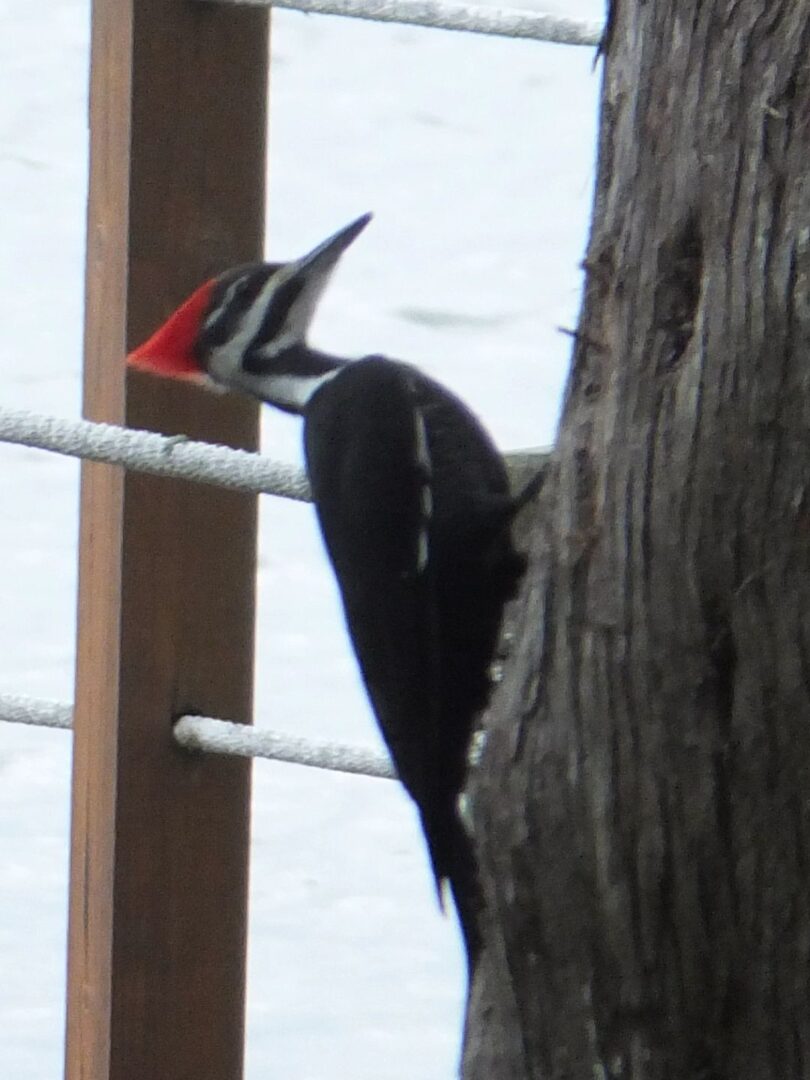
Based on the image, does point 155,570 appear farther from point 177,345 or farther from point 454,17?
point 454,17

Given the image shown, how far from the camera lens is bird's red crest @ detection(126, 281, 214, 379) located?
4.70ft

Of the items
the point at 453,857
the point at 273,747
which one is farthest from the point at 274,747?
the point at 453,857

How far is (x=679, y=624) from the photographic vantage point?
92 cm

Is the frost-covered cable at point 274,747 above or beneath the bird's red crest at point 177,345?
beneath

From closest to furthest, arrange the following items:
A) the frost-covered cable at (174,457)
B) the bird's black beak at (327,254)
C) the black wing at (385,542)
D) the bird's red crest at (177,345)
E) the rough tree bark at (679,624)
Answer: the rough tree bark at (679,624), the frost-covered cable at (174,457), the bird's red crest at (177,345), the black wing at (385,542), the bird's black beak at (327,254)

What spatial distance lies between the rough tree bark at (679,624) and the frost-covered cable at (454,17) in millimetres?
387

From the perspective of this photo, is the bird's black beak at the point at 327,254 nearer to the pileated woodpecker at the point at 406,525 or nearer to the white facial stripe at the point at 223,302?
the pileated woodpecker at the point at 406,525

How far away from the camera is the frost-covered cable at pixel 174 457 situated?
1317mm

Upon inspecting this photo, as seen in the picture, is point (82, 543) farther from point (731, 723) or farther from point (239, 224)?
point (731, 723)

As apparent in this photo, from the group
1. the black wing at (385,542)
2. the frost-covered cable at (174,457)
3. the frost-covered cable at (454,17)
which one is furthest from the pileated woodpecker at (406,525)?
the frost-covered cable at (454,17)

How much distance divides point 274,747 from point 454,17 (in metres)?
0.54

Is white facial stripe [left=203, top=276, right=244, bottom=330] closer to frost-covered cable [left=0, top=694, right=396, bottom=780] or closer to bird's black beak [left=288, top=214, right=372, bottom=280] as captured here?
bird's black beak [left=288, top=214, right=372, bottom=280]

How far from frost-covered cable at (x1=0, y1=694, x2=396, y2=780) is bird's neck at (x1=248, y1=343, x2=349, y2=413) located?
15.7 inches

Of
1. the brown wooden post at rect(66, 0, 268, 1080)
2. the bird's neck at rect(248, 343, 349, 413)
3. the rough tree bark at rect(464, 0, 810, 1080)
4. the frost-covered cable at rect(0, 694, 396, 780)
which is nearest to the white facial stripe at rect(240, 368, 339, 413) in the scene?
the bird's neck at rect(248, 343, 349, 413)
